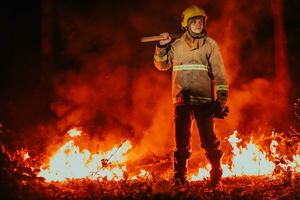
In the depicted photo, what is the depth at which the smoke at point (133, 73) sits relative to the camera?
41.1 feet

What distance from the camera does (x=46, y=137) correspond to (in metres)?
10.7

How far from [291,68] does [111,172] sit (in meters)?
7.99

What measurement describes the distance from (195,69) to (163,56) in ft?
1.84

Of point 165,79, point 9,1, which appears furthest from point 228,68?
point 9,1

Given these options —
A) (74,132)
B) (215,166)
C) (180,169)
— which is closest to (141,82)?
(74,132)

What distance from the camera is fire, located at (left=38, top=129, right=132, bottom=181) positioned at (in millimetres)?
9133

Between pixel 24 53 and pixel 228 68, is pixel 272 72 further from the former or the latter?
pixel 24 53

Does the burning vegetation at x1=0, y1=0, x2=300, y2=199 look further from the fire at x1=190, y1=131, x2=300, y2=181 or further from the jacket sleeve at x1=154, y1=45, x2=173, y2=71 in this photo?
the jacket sleeve at x1=154, y1=45, x2=173, y2=71

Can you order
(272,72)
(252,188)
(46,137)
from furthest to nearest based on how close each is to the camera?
(272,72) → (46,137) → (252,188)

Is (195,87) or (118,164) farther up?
(195,87)

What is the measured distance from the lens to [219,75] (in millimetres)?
7703

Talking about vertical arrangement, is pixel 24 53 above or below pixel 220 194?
above

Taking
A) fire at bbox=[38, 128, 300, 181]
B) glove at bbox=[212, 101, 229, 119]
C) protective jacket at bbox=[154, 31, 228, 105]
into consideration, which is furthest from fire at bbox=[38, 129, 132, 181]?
glove at bbox=[212, 101, 229, 119]

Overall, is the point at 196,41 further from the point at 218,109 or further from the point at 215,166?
the point at 215,166
